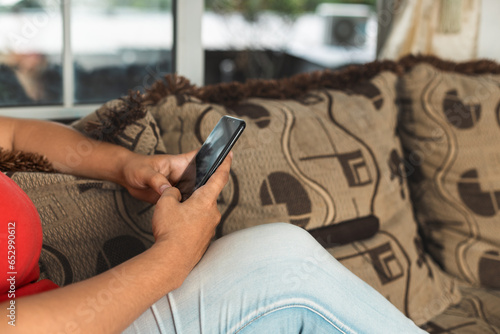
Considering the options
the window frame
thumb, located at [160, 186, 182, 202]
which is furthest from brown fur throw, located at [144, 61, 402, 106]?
the window frame

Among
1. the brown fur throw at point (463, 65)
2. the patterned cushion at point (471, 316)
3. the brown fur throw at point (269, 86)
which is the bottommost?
the patterned cushion at point (471, 316)

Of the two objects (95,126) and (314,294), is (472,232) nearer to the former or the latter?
(314,294)

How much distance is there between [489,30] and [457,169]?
76 centimetres

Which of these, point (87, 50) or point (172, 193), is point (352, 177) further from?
point (87, 50)

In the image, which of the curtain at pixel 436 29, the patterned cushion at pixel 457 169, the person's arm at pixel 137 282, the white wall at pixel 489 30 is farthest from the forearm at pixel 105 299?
the white wall at pixel 489 30

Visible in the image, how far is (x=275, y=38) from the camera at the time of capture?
2.84 meters

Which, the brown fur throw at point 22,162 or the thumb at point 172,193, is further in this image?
the brown fur throw at point 22,162

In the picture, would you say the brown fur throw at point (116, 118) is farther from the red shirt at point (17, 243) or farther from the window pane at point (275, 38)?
the window pane at point (275, 38)

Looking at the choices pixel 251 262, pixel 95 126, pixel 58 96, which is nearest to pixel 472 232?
pixel 251 262

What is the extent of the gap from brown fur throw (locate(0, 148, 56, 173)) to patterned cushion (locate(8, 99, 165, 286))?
0.08 ft

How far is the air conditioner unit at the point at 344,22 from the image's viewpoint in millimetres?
2998

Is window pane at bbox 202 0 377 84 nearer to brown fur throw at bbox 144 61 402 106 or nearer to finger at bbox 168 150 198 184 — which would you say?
brown fur throw at bbox 144 61 402 106

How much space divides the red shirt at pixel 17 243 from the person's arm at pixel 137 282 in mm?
65

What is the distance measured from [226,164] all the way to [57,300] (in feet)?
1.02
